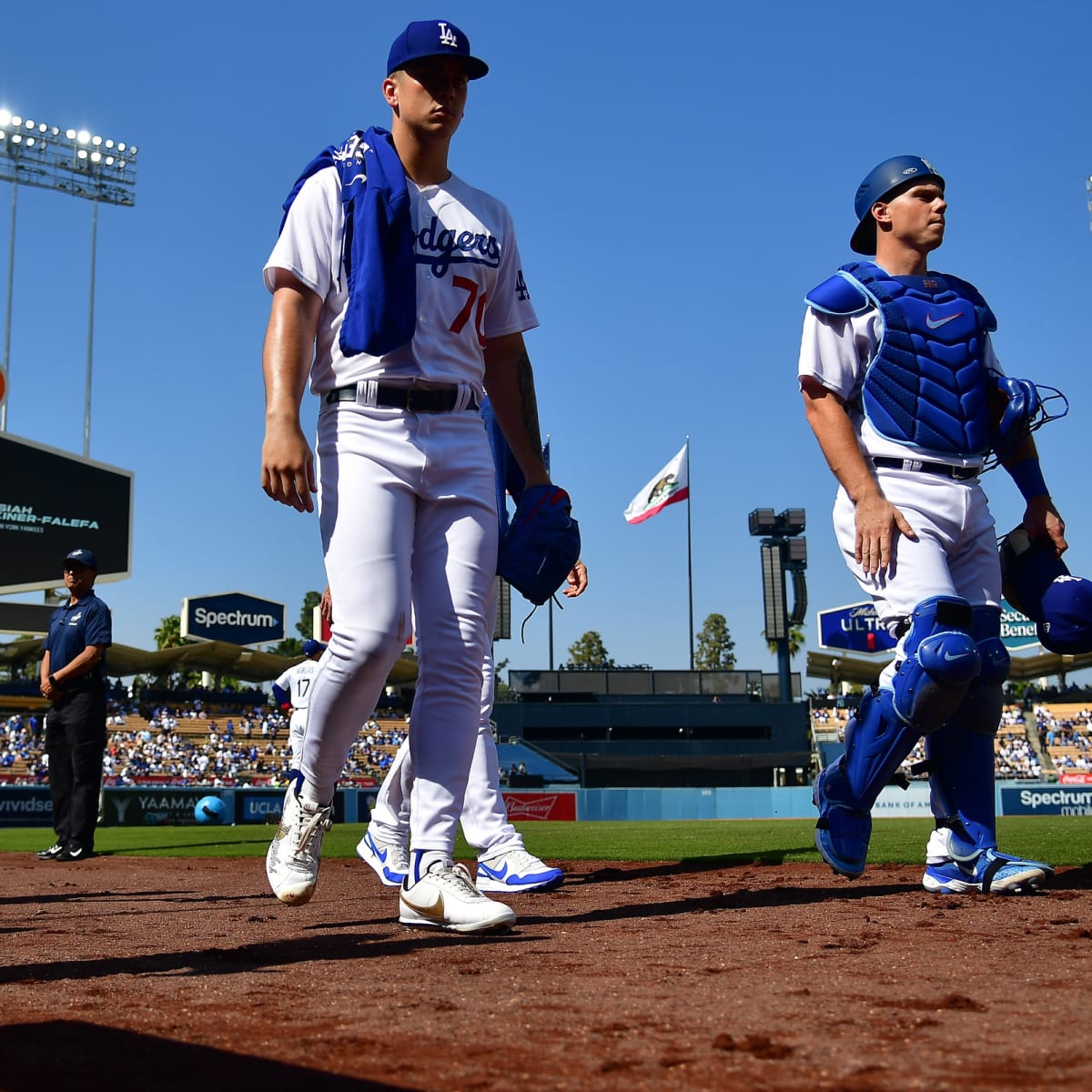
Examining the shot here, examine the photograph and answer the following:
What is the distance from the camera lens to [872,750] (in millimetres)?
4148

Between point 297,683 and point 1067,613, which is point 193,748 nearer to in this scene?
point 297,683

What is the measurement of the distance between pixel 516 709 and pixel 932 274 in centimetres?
4741

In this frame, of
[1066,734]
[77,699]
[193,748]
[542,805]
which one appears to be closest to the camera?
[77,699]

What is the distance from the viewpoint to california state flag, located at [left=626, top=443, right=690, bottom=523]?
4647 centimetres

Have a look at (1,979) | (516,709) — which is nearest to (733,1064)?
(1,979)

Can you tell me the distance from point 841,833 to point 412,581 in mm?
1744

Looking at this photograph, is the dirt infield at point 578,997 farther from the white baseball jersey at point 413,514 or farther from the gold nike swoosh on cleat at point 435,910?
the white baseball jersey at point 413,514

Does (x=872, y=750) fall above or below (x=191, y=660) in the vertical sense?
below

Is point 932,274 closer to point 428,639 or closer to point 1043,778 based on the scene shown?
point 428,639

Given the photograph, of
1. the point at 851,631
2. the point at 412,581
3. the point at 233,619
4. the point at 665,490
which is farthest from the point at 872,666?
the point at 412,581

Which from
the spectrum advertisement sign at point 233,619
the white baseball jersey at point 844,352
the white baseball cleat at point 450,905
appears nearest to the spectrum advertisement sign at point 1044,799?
the white baseball jersey at point 844,352

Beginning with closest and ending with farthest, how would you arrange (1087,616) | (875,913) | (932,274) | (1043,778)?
(875,913) → (1087,616) → (932,274) → (1043,778)

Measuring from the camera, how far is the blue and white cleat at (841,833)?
414 centimetres

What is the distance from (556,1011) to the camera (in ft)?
6.36
